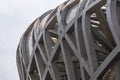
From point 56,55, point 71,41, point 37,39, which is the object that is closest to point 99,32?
point 71,41

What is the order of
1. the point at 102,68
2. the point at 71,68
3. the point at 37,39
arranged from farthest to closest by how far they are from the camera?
the point at 37,39, the point at 71,68, the point at 102,68

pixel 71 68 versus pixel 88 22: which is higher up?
pixel 88 22

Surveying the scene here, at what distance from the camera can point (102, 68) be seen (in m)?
27.2

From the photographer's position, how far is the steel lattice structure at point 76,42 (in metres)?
26.6

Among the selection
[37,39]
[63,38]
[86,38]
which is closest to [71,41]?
[63,38]

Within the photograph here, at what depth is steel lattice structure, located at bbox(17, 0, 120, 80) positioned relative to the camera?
87.2 ft

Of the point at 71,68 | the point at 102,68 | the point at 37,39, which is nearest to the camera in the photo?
the point at 102,68

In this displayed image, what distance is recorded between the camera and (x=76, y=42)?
3056 centimetres

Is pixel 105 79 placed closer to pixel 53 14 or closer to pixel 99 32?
pixel 99 32

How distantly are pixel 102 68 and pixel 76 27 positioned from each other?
4074 millimetres

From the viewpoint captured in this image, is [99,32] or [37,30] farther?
[37,30]

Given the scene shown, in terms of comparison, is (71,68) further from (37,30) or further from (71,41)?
(37,30)

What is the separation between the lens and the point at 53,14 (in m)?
35.9

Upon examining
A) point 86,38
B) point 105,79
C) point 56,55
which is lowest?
point 105,79
